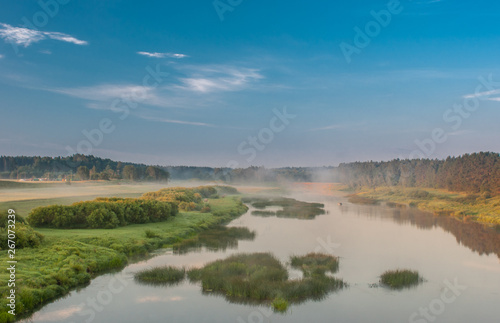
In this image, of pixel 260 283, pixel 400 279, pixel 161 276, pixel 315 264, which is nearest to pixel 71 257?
pixel 161 276

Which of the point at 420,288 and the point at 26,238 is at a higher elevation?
the point at 26,238

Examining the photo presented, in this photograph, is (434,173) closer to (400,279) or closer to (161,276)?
(400,279)

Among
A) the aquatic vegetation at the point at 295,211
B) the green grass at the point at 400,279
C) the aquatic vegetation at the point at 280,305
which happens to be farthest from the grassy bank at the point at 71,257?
the aquatic vegetation at the point at 295,211

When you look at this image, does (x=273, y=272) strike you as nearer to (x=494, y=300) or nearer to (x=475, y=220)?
(x=494, y=300)

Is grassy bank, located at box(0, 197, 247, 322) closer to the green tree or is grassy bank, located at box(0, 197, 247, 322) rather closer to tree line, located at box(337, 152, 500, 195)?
tree line, located at box(337, 152, 500, 195)

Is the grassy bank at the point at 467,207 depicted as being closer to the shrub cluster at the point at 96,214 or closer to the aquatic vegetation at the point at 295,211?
the aquatic vegetation at the point at 295,211

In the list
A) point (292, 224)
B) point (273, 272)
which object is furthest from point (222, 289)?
point (292, 224)
